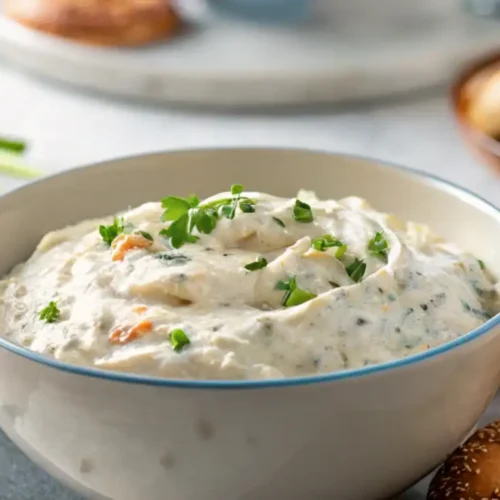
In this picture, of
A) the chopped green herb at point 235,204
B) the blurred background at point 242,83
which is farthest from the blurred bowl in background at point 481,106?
the chopped green herb at point 235,204

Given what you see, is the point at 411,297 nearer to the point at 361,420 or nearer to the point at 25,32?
the point at 361,420

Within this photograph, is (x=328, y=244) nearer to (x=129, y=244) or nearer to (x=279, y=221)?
(x=279, y=221)

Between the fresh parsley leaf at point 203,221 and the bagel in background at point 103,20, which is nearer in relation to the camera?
the fresh parsley leaf at point 203,221

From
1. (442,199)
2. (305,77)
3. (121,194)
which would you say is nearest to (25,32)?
(305,77)

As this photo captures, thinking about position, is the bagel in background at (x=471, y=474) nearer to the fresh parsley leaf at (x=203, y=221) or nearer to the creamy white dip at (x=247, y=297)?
the creamy white dip at (x=247, y=297)

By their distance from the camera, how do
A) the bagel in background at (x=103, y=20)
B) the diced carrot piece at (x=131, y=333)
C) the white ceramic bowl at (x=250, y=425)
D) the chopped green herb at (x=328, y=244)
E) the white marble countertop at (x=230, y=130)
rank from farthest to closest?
the bagel in background at (x=103, y=20)
the white marble countertop at (x=230, y=130)
the chopped green herb at (x=328, y=244)
the diced carrot piece at (x=131, y=333)
the white ceramic bowl at (x=250, y=425)
